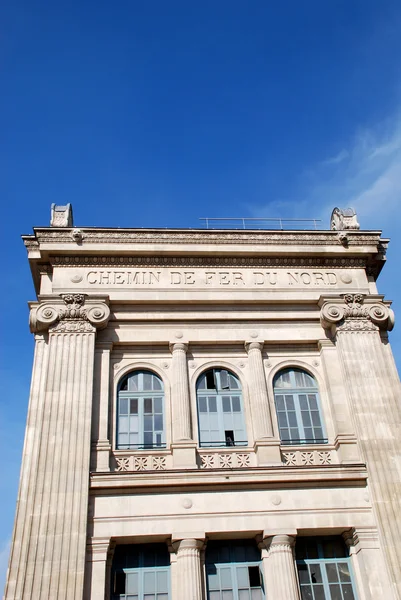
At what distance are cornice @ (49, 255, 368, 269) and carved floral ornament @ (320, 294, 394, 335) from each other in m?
1.57

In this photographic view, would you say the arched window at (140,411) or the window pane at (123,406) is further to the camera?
the window pane at (123,406)

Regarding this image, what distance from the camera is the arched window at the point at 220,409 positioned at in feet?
62.2

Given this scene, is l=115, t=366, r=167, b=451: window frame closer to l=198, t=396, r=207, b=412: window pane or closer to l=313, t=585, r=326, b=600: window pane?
l=198, t=396, r=207, b=412: window pane

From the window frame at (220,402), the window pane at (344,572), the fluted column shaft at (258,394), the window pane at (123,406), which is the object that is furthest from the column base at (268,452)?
the window pane at (123,406)

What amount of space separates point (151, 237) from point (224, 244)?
2.41 meters

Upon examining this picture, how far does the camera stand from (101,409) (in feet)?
61.2

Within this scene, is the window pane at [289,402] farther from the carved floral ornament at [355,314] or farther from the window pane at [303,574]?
the window pane at [303,574]

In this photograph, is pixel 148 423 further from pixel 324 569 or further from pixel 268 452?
pixel 324 569

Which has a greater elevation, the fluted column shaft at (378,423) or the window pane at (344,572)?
the fluted column shaft at (378,423)

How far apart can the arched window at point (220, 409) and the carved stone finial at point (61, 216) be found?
22.5 ft

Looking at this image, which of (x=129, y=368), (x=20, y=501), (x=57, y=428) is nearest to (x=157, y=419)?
(x=129, y=368)

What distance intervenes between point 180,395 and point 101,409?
228 cm

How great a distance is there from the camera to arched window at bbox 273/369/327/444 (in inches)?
757

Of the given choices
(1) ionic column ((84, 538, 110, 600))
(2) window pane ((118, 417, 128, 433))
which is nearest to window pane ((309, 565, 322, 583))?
(1) ionic column ((84, 538, 110, 600))
